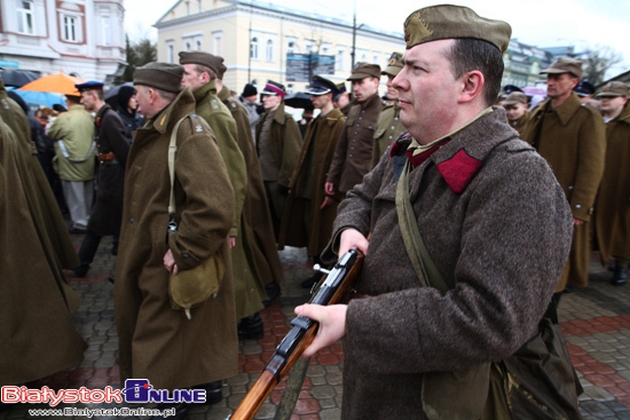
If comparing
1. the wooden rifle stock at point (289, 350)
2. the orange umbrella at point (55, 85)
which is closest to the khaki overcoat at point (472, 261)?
the wooden rifle stock at point (289, 350)

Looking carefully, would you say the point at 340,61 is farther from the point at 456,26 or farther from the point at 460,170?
the point at 460,170

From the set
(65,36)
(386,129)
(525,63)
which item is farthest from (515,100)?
(525,63)

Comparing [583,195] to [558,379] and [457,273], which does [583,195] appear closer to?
[558,379]

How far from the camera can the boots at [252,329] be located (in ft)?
13.1

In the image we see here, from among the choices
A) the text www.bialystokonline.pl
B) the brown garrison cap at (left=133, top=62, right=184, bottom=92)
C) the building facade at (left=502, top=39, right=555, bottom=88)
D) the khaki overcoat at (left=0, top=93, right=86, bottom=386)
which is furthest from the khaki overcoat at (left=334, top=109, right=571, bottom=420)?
the building facade at (left=502, top=39, right=555, bottom=88)

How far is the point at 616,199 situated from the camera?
5.49 m

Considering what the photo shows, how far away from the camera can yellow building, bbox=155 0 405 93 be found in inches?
1687

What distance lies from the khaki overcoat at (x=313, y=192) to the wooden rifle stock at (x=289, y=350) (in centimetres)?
366

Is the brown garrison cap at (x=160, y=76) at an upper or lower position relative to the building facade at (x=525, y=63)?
lower

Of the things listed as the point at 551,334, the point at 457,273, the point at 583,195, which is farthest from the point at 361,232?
the point at 583,195

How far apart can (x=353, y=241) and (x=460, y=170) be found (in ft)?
1.61

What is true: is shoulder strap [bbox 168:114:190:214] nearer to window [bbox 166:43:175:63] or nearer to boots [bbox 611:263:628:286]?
boots [bbox 611:263:628:286]

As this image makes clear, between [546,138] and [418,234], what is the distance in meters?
3.55

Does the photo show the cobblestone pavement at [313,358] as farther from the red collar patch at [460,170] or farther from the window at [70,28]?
the window at [70,28]
